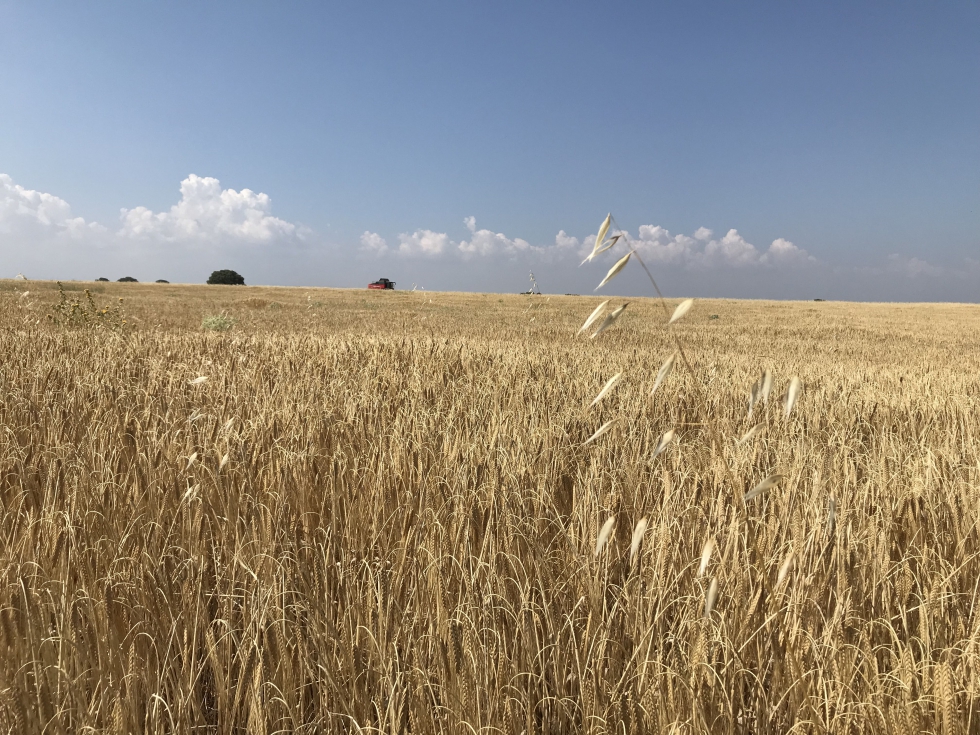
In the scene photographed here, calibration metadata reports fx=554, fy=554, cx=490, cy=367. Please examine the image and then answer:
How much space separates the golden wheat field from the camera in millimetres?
1169

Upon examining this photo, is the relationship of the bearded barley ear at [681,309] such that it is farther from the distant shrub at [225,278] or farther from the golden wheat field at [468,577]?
the distant shrub at [225,278]

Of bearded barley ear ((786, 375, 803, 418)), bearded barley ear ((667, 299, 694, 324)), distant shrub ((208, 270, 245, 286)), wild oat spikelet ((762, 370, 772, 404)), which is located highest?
distant shrub ((208, 270, 245, 286))

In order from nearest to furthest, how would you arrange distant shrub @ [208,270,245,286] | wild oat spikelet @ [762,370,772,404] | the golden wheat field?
1. the golden wheat field
2. wild oat spikelet @ [762,370,772,404]
3. distant shrub @ [208,270,245,286]

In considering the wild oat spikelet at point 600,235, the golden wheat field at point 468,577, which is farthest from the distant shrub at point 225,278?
the wild oat spikelet at point 600,235

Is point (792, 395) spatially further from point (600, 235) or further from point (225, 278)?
point (225, 278)

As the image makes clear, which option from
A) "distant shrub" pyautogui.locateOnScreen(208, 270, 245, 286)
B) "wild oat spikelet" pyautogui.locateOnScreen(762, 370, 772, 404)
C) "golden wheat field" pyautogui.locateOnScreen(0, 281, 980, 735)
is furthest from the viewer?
"distant shrub" pyautogui.locateOnScreen(208, 270, 245, 286)

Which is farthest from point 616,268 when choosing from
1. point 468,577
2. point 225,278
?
point 225,278

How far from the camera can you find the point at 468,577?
147 centimetres

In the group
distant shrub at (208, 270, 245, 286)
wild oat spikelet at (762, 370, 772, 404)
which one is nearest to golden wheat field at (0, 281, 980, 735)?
wild oat spikelet at (762, 370, 772, 404)

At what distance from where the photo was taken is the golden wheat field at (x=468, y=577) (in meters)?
1.17

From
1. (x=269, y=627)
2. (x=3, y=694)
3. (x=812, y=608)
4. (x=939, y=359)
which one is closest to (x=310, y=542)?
(x=269, y=627)

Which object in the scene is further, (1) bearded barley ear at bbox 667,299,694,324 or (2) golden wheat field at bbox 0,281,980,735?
(1) bearded barley ear at bbox 667,299,694,324

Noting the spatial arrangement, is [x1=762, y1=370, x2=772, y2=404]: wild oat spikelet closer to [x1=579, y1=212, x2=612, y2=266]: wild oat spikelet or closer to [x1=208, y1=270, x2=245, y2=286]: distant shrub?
[x1=579, y1=212, x2=612, y2=266]: wild oat spikelet

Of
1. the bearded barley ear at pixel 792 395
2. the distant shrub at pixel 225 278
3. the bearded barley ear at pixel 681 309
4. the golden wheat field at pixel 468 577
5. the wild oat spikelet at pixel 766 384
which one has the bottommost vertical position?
the golden wheat field at pixel 468 577
